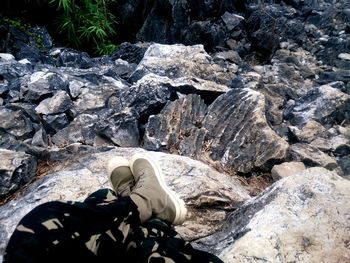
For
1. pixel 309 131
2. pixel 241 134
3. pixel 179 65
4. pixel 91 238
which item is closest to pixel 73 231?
pixel 91 238

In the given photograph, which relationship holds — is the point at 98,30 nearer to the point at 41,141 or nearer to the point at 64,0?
the point at 64,0

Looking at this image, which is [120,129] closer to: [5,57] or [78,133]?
[78,133]

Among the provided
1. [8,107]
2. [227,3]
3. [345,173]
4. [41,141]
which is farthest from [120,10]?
[345,173]

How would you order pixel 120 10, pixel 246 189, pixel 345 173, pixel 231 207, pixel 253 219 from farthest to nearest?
pixel 120 10 < pixel 345 173 < pixel 246 189 < pixel 231 207 < pixel 253 219

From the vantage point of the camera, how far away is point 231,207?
2619 mm

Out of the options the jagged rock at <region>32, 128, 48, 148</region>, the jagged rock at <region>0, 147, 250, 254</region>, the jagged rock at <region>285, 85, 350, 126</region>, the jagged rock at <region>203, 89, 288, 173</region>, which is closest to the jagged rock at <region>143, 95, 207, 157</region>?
the jagged rock at <region>203, 89, 288, 173</region>

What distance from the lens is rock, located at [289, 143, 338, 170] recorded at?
11.4 ft

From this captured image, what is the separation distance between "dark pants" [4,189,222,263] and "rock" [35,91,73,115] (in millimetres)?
2419

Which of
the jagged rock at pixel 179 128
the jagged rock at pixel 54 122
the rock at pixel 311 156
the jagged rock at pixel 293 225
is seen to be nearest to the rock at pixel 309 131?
the rock at pixel 311 156

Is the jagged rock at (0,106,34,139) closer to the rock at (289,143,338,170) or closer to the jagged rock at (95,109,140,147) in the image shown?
the jagged rock at (95,109,140,147)

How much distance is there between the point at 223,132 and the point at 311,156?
2.77ft

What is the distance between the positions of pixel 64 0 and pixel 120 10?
1378 mm

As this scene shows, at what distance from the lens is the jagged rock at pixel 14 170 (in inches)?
109

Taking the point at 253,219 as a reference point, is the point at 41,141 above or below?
below
